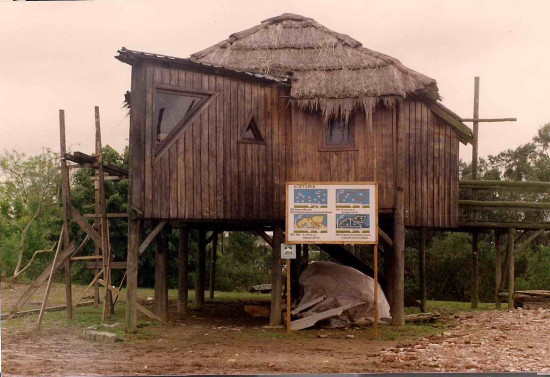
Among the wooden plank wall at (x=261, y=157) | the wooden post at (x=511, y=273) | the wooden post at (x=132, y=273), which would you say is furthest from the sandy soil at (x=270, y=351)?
the wooden post at (x=511, y=273)

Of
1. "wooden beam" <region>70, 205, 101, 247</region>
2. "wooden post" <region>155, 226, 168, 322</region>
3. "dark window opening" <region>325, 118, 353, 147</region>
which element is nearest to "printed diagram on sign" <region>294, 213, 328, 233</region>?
"dark window opening" <region>325, 118, 353, 147</region>

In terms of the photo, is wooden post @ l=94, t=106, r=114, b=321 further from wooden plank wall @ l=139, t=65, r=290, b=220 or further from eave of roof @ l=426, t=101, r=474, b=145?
eave of roof @ l=426, t=101, r=474, b=145

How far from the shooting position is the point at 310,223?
53.0ft

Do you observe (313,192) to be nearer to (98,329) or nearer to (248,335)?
(248,335)

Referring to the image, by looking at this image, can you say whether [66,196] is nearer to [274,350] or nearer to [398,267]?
[274,350]

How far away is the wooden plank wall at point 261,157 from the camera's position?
1677 centimetres

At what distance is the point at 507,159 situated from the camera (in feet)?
105

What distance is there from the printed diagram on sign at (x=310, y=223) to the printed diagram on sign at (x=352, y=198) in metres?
0.47

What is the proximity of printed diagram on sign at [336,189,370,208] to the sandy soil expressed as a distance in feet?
9.49

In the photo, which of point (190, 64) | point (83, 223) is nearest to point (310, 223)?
point (190, 64)

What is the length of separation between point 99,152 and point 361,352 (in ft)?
26.0

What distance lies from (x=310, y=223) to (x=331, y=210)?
530 mm

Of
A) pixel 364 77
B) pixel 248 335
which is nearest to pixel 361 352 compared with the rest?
pixel 248 335

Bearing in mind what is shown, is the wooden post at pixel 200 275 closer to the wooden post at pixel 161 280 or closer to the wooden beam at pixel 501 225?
the wooden post at pixel 161 280
